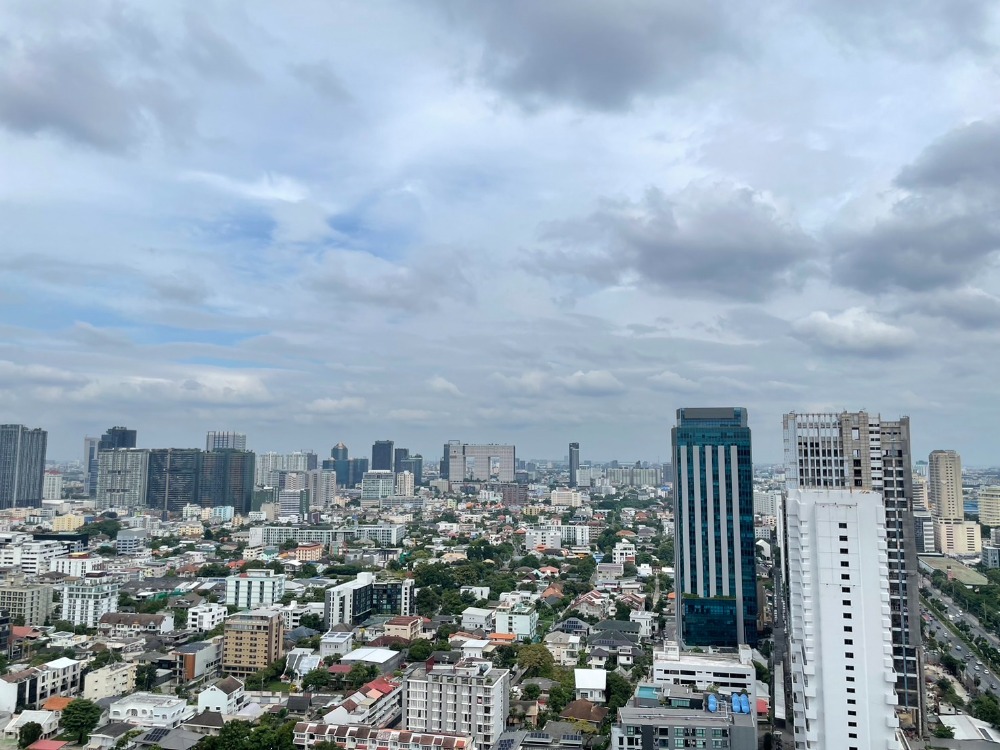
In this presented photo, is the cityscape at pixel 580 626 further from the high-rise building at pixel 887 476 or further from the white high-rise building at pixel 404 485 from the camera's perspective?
the white high-rise building at pixel 404 485

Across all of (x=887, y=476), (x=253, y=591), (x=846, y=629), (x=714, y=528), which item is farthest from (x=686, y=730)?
(x=253, y=591)

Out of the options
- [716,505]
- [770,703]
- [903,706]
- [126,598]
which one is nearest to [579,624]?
[716,505]

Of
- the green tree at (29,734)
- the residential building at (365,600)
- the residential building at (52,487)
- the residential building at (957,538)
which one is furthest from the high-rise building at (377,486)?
the green tree at (29,734)

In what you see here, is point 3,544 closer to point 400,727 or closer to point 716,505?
point 400,727

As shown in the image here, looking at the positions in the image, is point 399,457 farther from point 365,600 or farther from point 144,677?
point 144,677

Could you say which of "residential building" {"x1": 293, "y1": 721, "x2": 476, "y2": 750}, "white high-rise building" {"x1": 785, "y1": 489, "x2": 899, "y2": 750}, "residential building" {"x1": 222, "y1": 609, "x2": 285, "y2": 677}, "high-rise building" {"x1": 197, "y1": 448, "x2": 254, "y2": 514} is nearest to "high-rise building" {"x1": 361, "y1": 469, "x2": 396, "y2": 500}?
"high-rise building" {"x1": 197, "y1": 448, "x2": 254, "y2": 514}

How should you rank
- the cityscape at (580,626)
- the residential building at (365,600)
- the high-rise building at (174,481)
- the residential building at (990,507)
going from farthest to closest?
1. the high-rise building at (174,481)
2. the residential building at (990,507)
3. the residential building at (365,600)
4. the cityscape at (580,626)
